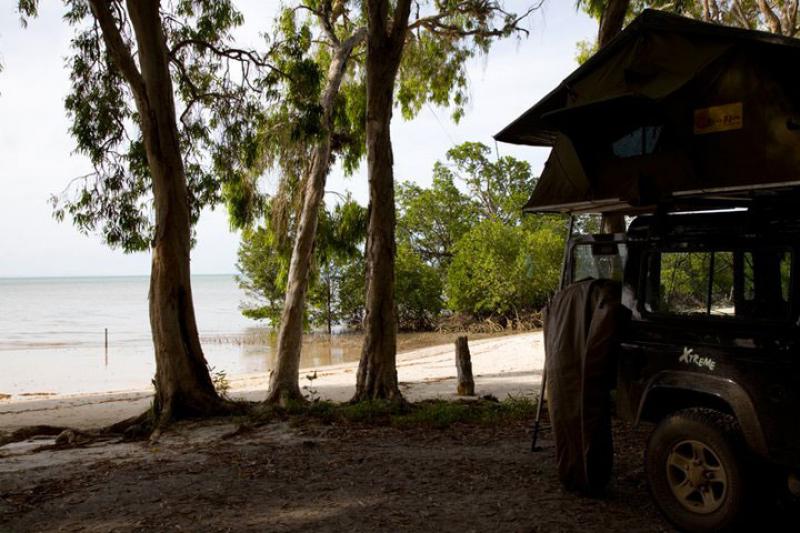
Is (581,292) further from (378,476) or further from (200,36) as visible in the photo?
(200,36)

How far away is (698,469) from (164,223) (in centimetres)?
880

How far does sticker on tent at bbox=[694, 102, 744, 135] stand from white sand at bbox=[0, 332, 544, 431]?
8567mm

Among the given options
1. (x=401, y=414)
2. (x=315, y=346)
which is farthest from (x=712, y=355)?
(x=315, y=346)

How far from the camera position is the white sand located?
48.1 ft

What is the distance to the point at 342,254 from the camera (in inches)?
687

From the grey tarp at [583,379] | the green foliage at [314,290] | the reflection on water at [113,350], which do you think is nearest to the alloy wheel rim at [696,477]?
the grey tarp at [583,379]

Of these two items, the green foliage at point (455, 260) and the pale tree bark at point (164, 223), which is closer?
the pale tree bark at point (164, 223)

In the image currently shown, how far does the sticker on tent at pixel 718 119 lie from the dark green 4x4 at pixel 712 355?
833 millimetres

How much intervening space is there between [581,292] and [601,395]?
2.65 ft

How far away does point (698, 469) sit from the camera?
A: 4602 mm

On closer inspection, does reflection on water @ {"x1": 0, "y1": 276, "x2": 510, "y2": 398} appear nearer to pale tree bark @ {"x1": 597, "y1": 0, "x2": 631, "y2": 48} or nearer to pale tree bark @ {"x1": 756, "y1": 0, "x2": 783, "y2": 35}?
pale tree bark @ {"x1": 597, "y1": 0, "x2": 631, "y2": 48}

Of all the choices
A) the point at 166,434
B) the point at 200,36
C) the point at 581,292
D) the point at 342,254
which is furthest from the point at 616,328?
the point at 342,254

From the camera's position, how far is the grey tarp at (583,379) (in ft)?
17.5

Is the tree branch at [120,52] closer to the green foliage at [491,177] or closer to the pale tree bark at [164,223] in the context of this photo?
the pale tree bark at [164,223]
